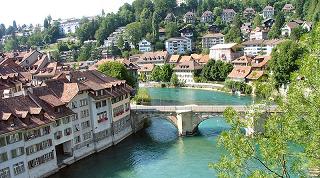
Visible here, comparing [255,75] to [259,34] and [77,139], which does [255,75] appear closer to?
[77,139]

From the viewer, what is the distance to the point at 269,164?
16844 millimetres

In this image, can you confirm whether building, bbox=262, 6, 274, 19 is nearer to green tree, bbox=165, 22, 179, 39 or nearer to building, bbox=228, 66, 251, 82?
green tree, bbox=165, 22, 179, 39

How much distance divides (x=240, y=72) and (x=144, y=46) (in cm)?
A: 6966

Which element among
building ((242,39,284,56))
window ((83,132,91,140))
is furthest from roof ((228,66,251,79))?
window ((83,132,91,140))

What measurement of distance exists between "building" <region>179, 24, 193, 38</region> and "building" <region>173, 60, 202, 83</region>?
161ft

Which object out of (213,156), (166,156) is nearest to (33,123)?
(166,156)

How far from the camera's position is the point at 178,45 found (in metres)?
157

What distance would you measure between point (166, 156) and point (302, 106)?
35.0 meters

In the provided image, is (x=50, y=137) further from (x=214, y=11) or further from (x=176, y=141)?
(x=214, y=11)

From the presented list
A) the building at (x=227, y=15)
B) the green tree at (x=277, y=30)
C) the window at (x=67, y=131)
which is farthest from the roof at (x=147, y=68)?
the window at (x=67, y=131)

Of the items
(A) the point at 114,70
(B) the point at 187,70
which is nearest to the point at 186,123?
(A) the point at 114,70

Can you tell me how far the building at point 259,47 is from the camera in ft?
409

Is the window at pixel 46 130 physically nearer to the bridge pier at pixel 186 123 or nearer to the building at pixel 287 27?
the bridge pier at pixel 186 123

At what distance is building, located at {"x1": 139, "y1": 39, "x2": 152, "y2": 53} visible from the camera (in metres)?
166
